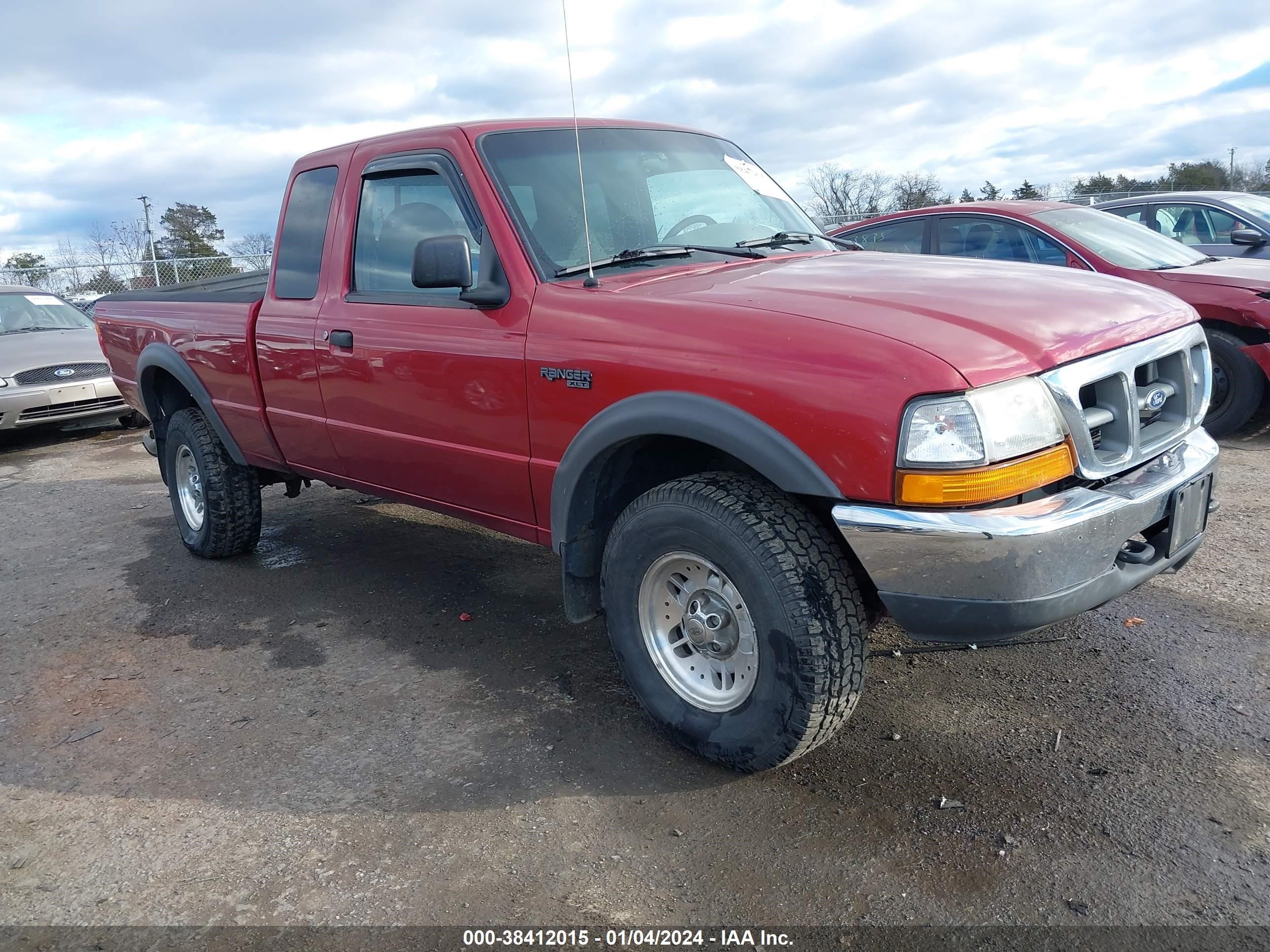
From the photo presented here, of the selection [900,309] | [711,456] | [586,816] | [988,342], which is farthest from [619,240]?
[586,816]

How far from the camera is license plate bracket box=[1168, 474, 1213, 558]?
2.64 meters

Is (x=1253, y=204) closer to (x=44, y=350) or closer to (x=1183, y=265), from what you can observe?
(x=1183, y=265)

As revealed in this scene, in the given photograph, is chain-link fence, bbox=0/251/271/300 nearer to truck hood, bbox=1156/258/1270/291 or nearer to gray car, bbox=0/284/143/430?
gray car, bbox=0/284/143/430

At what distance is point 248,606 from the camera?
4734 mm

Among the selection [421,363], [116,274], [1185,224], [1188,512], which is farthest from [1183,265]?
[116,274]

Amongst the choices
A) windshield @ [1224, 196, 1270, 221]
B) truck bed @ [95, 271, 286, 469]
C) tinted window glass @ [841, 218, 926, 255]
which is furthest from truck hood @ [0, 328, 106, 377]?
windshield @ [1224, 196, 1270, 221]

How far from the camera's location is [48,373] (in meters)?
9.36

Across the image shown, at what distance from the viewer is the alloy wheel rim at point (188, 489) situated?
557 cm

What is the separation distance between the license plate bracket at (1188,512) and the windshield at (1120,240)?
4488mm

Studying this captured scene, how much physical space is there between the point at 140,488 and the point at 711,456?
6068mm

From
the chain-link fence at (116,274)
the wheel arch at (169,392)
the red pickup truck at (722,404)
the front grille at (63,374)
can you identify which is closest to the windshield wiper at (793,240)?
the red pickup truck at (722,404)

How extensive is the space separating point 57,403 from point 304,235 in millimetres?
6386

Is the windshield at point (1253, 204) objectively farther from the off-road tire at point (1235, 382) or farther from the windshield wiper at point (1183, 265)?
the off-road tire at point (1235, 382)

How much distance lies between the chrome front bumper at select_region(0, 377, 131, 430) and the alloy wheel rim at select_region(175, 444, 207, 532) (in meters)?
4.12
